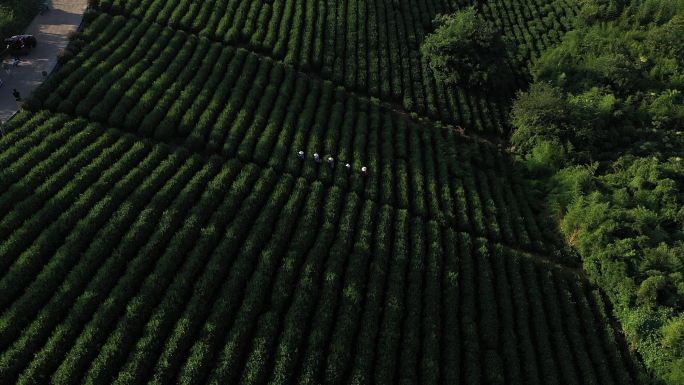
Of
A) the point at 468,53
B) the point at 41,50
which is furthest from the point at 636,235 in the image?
the point at 41,50

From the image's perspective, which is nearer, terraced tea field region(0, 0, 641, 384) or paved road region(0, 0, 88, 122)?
terraced tea field region(0, 0, 641, 384)

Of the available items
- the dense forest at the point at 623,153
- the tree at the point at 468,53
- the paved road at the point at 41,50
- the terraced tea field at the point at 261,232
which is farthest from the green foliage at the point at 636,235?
the paved road at the point at 41,50

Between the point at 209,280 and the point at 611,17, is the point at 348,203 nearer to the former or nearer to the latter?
the point at 209,280

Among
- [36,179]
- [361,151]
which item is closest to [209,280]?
[36,179]

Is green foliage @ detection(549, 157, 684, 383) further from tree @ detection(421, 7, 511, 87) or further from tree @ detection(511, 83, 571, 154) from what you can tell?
tree @ detection(421, 7, 511, 87)

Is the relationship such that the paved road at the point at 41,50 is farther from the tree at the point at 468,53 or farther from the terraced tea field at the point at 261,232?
the tree at the point at 468,53

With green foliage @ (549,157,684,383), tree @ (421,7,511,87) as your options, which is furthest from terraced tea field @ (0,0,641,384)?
tree @ (421,7,511,87)

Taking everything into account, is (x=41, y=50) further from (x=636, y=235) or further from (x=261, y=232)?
(x=636, y=235)
